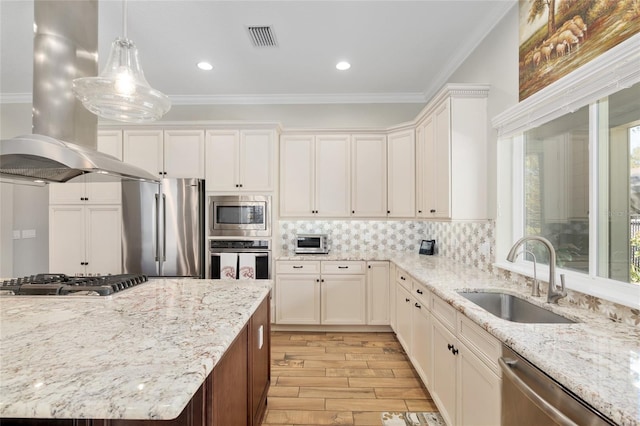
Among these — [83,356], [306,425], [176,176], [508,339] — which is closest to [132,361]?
[83,356]

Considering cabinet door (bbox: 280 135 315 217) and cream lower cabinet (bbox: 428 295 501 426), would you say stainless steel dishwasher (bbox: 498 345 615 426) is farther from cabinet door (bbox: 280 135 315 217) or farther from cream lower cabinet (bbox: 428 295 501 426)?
cabinet door (bbox: 280 135 315 217)

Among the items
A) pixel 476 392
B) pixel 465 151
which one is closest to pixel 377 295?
pixel 465 151

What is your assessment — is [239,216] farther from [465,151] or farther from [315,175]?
[465,151]

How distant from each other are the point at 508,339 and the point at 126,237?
3854 millimetres

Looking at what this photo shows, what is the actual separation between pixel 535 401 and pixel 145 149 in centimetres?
416

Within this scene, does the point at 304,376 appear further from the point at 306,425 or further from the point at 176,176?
the point at 176,176

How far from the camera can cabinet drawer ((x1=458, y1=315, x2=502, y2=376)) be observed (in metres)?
1.39

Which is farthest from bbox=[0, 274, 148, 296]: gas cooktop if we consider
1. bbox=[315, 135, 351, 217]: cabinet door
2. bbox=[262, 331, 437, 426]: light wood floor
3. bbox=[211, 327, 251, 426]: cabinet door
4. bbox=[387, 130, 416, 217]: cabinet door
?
bbox=[387, 130, 416, 217]: cabinet door

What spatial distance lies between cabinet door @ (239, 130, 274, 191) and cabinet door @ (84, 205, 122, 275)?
1.57 m

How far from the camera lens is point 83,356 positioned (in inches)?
39.5

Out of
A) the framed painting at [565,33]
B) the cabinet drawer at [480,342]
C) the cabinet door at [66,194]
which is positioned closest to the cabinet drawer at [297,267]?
the cabinet drawer at [480,342]

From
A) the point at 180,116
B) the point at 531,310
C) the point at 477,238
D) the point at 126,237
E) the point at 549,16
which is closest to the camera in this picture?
the point at 531,310

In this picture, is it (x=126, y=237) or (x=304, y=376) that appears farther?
(x=126, y=237)

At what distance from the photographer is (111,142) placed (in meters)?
3.74
